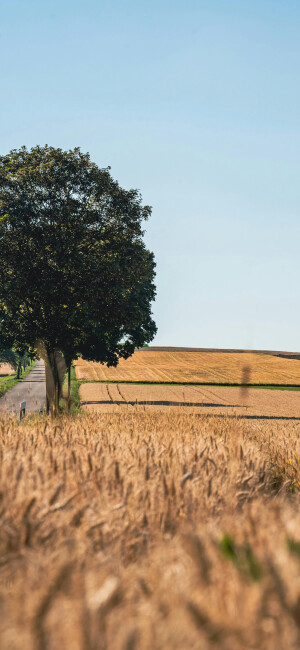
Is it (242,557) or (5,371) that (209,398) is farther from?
(5,371)

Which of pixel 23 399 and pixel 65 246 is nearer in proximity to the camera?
pixel 65 246

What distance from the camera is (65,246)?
2412cm

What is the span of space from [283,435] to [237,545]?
8607mm

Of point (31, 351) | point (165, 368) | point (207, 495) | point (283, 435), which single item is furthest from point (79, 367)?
point (207, 495)

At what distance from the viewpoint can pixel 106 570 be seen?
2.33 m

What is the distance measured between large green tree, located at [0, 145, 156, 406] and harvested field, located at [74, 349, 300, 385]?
34823mm

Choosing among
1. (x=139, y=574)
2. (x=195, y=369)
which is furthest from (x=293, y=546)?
(x=195, y=369)

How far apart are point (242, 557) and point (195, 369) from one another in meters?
77.8

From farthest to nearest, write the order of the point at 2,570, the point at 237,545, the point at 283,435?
1. the point at 283,435
2. the point at 2,570
3. the point at 237,545

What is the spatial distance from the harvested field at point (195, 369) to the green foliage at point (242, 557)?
186 feet

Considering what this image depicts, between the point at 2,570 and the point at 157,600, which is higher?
the point at 157,600

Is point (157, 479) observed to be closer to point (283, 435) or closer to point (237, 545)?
point (237, 545)

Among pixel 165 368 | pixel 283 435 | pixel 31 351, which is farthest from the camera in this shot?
pixel 165 368

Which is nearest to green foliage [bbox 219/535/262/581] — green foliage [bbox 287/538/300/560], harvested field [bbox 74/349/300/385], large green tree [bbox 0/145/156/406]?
green foliage [bbox 287/538/300/560]
